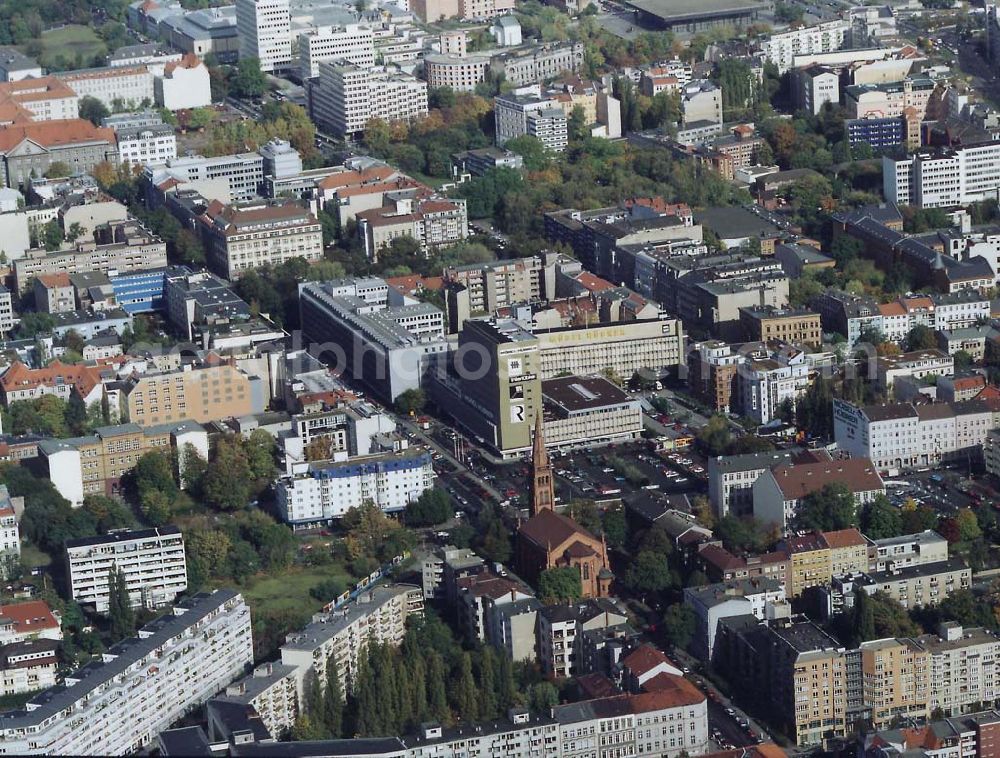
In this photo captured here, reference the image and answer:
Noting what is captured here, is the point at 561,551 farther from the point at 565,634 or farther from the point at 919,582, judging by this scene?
the point at 919,582

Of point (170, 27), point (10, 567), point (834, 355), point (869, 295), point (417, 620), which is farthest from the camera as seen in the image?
point (170, 27)

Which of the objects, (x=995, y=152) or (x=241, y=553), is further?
(x=995, y=152)

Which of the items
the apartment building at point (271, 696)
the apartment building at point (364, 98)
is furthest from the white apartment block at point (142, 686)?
the apartment building at point (364, 98)

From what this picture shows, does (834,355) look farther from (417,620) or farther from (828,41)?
(828,41)

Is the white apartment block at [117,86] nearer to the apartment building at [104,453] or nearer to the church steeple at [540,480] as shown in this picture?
the apartment building at [104,453]

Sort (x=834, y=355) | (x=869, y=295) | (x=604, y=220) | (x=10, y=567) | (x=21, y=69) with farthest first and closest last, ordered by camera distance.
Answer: (x=21, y=69) < (x=604, y=220) < (x=869, y=295) < (x=834, y=355) < (x=10, y=567)

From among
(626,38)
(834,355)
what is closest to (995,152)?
(834,355)
